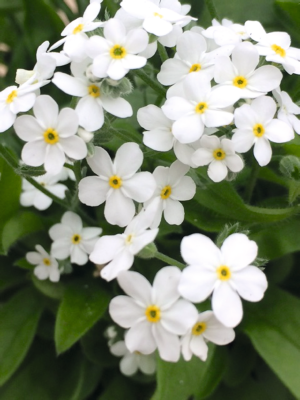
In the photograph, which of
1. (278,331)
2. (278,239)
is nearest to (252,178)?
(278,239)

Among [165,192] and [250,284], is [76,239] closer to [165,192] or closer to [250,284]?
[165,192]

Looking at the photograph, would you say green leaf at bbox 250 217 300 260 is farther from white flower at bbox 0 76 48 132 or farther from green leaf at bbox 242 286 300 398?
white flower at bbox 0 76 48 132

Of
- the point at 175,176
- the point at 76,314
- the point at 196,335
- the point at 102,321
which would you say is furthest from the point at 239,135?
the point at 102,321

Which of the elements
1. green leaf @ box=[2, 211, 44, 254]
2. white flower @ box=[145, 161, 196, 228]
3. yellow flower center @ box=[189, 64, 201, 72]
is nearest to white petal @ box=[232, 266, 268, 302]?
white flower @ box=[145, 161, 196, 228]

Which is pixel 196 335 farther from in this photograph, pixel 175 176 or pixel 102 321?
pixel 102 321

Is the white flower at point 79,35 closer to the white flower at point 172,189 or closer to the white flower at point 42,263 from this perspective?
the white flower at point 172,189

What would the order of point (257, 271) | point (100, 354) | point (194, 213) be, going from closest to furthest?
point (257, 271) < point (194, 213) < point (100, 354)

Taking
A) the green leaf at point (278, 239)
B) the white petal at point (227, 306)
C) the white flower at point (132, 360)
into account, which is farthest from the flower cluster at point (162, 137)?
the white flower at point (132, 360)
